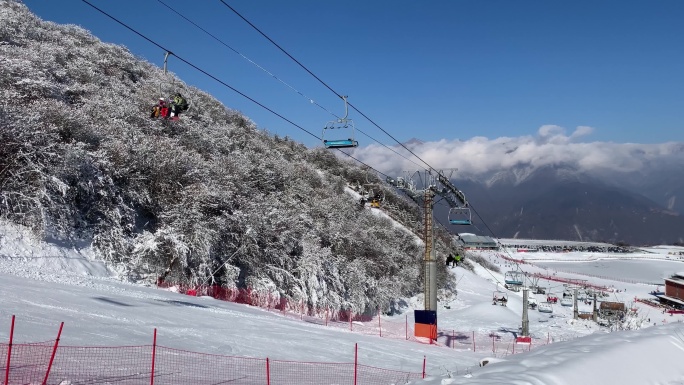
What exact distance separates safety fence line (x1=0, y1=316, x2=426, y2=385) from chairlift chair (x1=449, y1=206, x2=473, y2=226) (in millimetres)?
20134

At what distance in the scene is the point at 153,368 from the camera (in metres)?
10.7

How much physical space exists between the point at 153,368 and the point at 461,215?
91.1 feet

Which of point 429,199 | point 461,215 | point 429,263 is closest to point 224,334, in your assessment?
point 429,263

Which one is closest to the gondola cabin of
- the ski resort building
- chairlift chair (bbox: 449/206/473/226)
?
chairlift chair (bbox: 449/206/473/226)

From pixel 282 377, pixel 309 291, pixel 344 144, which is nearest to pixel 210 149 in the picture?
pixel 309 291

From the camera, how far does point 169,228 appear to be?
81.7 ft

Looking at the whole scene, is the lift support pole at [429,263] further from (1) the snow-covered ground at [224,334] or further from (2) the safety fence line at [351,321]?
(1) the snow-covered ground at [224,334]

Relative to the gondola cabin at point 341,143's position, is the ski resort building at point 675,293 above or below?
below

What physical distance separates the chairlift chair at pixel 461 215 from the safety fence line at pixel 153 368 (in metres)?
20.1

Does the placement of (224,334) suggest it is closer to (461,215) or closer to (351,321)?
(351,321)

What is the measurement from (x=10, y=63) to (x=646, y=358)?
101 ft

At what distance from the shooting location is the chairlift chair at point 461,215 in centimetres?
3450

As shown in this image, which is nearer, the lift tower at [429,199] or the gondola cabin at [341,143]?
the gondola cabin at [341,143]

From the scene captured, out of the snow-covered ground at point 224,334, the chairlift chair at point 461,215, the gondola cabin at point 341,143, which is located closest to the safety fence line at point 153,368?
the snow-covered ground at point 224,334
